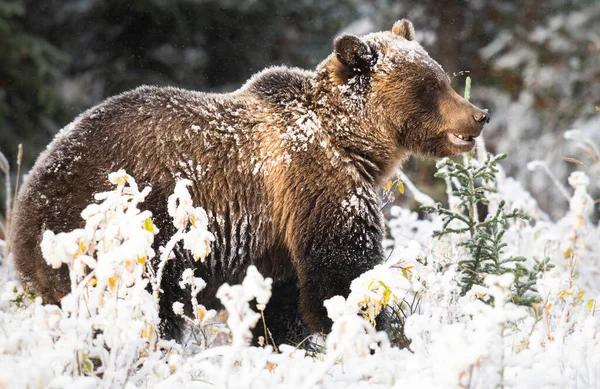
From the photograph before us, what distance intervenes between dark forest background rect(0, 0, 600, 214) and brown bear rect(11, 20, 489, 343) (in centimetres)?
757

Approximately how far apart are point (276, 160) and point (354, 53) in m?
0.75

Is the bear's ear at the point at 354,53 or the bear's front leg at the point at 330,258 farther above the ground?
the bear's ear at the point at 354,53

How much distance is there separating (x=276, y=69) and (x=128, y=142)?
1060mm

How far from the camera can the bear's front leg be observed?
3551mm

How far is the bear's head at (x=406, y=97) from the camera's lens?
3842 millimetres

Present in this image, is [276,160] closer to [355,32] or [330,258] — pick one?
[330,258]

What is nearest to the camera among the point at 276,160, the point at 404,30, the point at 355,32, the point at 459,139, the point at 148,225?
the point at 148,225

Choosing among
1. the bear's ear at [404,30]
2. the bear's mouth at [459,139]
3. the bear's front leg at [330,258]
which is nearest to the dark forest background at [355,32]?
the bear's ear at [404,30]

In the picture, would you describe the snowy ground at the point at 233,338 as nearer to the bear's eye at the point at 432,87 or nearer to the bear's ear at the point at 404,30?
the bear's eye at the point at 432,87

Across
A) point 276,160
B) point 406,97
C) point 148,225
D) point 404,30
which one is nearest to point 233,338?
point 148,225

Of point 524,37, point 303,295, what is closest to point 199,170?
point 303,295

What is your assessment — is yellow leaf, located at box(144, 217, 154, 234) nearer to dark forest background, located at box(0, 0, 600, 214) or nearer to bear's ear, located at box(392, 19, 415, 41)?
bear's ear, located at box(392, 19, 415, 41)

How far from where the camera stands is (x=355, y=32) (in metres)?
12.4

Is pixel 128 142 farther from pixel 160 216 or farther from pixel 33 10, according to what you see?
pixel 33 10
